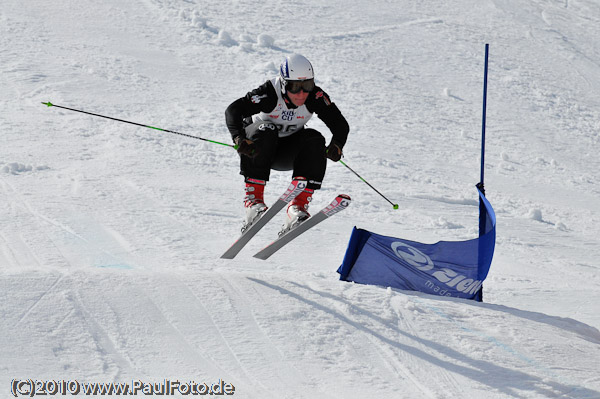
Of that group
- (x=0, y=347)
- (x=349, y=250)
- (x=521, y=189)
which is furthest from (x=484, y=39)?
(x=0, y=347)

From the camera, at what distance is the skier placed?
19.1 feet

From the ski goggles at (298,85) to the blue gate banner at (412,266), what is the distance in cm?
123

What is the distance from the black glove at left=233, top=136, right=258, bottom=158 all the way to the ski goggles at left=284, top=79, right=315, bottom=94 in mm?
529

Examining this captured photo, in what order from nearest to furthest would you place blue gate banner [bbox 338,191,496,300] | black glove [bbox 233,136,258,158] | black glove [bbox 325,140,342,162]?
1. black glove [bbox 233,136,258,158]
2. blue gate banner [bbox 338,191,496,300]
3. black glove [bbox 325,140,342,162]

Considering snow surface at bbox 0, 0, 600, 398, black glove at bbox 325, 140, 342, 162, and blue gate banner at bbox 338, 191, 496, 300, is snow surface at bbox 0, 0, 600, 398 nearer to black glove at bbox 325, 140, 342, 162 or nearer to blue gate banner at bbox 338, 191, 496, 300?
blue gate banner at bbox 338, 191, 496, 300

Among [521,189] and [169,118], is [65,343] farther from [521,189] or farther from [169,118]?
[521,189]

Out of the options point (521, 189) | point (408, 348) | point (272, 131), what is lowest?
point (521, 189)

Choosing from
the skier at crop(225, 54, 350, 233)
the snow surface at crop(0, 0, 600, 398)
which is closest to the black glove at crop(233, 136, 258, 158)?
the skier at crop(225, 54, 350, 233)

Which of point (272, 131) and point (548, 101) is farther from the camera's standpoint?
point (548, 101)

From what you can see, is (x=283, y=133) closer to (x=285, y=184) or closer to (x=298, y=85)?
Answer: (x=298, y=85)

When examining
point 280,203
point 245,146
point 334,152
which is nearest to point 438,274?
point 334,152

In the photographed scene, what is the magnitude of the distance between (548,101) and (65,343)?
14.2 metres

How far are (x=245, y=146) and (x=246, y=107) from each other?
319mm

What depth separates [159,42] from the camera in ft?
53.0
